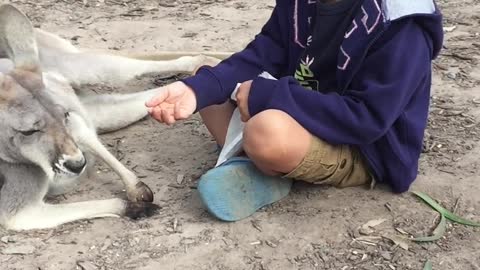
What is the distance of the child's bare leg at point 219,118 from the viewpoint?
266 cm

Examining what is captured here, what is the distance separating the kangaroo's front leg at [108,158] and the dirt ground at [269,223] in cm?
6

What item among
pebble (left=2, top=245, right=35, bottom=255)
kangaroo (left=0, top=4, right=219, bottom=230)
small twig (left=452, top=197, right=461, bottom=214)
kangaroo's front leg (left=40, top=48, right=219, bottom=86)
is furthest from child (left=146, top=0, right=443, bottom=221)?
kangaroo's front leg (left=40, top=48, right=219, bottom=86)

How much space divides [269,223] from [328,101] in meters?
0.42

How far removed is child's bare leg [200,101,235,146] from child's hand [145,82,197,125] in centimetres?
28

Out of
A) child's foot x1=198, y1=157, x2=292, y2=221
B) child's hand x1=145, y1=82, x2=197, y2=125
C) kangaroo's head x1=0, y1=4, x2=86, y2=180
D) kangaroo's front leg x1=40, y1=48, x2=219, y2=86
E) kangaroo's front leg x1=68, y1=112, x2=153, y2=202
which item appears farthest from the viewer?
kangaroo's front leg x1=40, y1=48, x2=219, y2=86

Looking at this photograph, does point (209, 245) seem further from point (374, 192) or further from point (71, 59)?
point (71, 59)

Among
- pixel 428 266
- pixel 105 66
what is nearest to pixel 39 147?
pixel 105 66

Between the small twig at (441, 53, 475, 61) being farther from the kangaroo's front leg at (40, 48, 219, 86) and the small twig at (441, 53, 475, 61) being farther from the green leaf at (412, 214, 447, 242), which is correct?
the green leaf at (412, 214, 447, 242)

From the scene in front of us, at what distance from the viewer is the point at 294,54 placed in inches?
103

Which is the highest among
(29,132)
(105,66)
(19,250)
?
(29,132)

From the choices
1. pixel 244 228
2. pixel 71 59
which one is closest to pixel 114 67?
pixel 71 59

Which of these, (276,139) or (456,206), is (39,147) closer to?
(276,139)

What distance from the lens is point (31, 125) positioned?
2.53 metres

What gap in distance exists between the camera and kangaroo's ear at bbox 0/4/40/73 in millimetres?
2670
